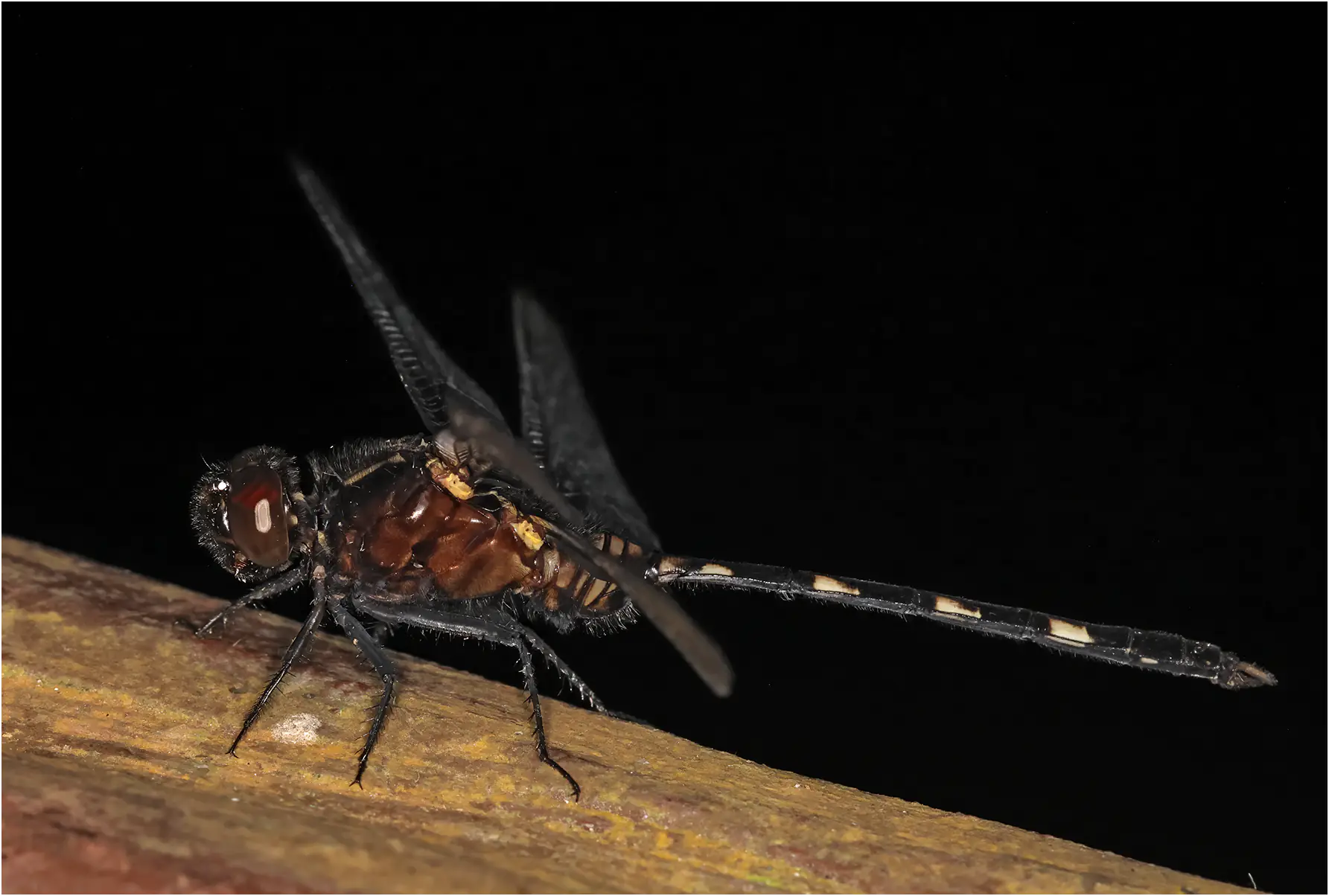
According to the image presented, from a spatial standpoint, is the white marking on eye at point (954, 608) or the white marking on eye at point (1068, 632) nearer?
the white marking on eye at point (1068, 632)

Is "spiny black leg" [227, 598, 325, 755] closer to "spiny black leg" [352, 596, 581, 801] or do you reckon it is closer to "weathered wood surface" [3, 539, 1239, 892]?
"weathered wood surface" [3, 539, 1239, 892]

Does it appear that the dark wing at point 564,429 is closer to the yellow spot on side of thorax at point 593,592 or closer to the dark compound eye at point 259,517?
the yellow spot on side of thorax at point 593,592

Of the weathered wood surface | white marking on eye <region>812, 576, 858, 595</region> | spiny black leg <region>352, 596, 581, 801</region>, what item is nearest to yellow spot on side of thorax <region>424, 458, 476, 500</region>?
spiny black leg <region>352, 596, 581, 801</region>

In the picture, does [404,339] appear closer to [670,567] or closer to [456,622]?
[456,622]

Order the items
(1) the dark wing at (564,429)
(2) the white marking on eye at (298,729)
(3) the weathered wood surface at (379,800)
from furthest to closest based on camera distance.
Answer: (1) the dark wing at (564,429)
(2) the white marking on eye at (298,729)
(3) the weathered wood surface at (379,800)

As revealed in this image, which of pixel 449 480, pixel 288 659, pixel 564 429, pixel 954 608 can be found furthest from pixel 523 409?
pixel 954 608

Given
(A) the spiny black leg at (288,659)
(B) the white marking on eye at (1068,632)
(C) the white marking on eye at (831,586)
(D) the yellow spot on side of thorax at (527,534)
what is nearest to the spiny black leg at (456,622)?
(A) the spiny black leg at (288,659)

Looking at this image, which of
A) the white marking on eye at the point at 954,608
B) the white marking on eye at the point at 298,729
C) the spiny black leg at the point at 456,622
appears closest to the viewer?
the white marking on eye at the point at 298,729
